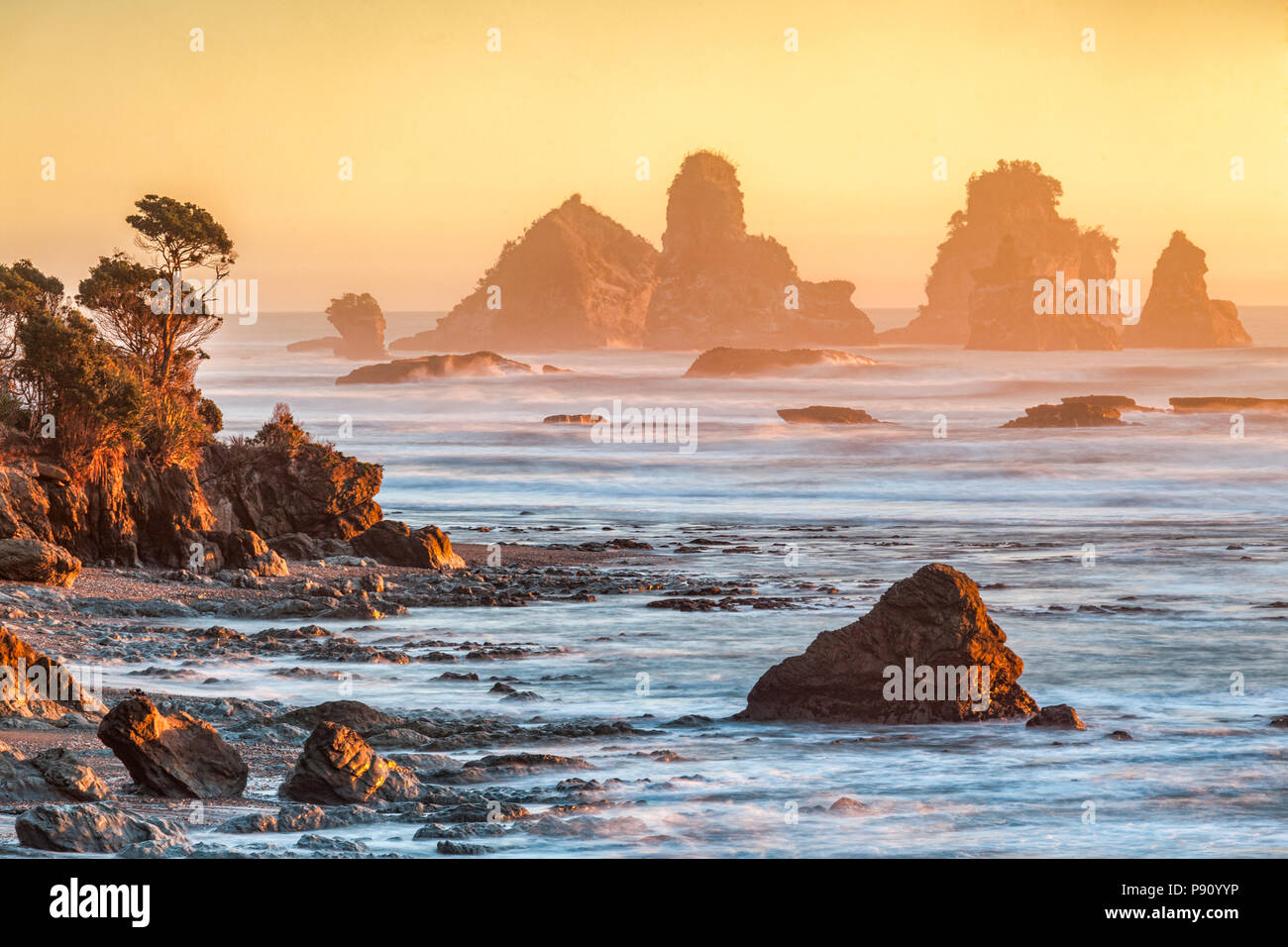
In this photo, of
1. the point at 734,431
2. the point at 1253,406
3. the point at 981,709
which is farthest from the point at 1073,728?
the point at 1253,406

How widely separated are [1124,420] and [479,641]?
3373 inches

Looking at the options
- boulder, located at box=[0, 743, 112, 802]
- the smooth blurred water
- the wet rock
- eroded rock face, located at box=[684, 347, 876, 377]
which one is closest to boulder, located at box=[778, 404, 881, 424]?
the smooth blurred water

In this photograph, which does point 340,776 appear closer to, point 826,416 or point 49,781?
point 49,781

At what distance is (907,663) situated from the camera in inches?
672

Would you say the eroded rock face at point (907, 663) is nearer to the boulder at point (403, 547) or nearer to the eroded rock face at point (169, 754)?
the eroded rock face at point (169, 754)

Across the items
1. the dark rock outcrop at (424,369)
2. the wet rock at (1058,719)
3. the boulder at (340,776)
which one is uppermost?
the dark rock outcrop at (424,369)

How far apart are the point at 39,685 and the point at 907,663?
29.1 ft

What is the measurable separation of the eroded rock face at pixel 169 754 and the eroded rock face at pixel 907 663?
6786 mm

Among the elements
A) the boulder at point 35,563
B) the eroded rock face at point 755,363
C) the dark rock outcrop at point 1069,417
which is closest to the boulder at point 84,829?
the boulder at point 35,563

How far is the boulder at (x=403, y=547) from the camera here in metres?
31.6

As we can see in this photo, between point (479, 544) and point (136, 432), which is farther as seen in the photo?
point (479, 544)
